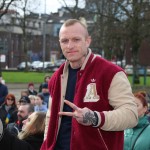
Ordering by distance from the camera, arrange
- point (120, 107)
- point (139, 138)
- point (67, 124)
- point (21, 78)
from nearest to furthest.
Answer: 1. point (120, 107)
2. point (67, 124)
3. point (139, 138)
4. point (21, 78)

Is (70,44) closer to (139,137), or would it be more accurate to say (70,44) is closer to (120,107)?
(120,107)

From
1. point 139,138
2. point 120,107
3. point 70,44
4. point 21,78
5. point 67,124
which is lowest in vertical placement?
point 21,78

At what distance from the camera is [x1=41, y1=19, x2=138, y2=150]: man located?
3.22 m

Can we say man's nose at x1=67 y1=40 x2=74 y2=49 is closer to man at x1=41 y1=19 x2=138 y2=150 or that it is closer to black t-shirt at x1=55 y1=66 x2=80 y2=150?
man at x1=41 y1=19 x2=138 y2=150

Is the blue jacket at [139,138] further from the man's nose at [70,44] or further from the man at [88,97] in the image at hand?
the man's nose at [70,44]

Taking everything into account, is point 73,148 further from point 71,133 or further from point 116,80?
point 116,80

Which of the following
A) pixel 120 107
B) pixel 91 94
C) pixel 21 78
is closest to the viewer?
pixel 120 107

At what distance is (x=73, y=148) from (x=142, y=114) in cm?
260

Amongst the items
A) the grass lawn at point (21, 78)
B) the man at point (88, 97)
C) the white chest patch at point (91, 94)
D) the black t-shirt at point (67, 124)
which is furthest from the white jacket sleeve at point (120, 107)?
the grass lawn at point (21, 78)

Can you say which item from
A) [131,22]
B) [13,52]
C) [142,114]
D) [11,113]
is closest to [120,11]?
[131,22]

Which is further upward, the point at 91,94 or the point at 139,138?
the point at 91,94

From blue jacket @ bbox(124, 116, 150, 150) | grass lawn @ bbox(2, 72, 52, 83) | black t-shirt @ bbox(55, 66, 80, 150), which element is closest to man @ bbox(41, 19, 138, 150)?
black t-shirt @ bbox(55, 66, 80, 150)

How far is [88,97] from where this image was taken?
3.34m

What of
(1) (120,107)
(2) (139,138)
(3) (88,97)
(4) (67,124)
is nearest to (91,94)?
(3) (88,97)
